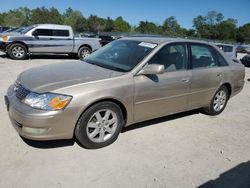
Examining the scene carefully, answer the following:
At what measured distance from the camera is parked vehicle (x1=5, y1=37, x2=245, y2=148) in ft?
11.2

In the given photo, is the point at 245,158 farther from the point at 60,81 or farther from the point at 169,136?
the point at 60,81

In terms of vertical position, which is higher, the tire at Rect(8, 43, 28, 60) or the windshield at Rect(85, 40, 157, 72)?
the windshield at Rect(85, 40, 157, 72)

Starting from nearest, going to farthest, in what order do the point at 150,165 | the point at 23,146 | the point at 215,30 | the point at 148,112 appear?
the point at 150,165
the point at 23,146
the point at 148,112
the point at 215,30

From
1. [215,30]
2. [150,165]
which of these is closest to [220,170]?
[150,165]

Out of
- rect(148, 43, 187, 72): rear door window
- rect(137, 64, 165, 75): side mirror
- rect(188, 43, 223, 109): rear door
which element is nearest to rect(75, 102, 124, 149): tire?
rect(137, 64, 165, 75): side mirror

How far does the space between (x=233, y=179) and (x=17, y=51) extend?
11557 millimetres

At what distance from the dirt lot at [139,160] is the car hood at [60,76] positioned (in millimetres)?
875

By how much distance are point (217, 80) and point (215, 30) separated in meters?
93.3

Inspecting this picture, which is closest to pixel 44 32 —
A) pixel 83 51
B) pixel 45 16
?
pixel 83 51

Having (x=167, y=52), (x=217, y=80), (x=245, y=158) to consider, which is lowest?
(x=245, y=158)

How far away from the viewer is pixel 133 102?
4035mm

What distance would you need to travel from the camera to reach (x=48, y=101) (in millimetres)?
3379

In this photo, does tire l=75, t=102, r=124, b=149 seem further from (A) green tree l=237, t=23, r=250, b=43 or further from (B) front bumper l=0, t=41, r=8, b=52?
(A) green tree l=237, t=23, r=250, b=43

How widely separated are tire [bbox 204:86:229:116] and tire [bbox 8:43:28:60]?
9.72m
